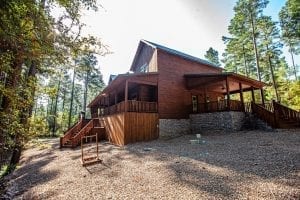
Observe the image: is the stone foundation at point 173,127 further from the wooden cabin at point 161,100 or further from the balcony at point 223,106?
the balcony at point 223,106

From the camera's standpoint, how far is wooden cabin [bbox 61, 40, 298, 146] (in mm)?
12266

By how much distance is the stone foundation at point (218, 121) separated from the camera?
1302 centimetres

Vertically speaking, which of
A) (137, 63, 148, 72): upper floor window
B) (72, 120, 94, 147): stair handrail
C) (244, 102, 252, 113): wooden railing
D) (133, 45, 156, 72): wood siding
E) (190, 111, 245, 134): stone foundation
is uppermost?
(133, 45, 156, 72): wood siding

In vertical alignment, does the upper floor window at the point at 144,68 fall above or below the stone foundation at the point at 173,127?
A: above

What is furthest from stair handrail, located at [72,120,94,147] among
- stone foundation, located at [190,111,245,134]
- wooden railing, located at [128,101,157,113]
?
stone foundation, located at [190,111,245,134]

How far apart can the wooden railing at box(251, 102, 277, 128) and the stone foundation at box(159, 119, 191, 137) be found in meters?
5.20

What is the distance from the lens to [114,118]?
535 inches

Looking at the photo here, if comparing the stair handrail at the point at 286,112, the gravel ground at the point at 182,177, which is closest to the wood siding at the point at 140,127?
the gravel ground at the point at 182,177

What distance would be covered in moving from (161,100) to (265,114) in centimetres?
752

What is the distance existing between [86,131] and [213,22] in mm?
14273

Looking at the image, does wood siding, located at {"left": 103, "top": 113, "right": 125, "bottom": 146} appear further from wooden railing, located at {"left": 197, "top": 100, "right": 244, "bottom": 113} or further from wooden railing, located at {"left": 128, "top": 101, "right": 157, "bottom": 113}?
wooden railing, located at {"left": 197, "top": 100, "right": 244, "bottom": 113}

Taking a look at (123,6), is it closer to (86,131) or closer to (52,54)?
(52,54)

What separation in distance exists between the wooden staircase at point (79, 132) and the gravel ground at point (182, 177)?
561cm

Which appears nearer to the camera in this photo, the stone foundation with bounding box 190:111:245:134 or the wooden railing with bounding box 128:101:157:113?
the wooden railing with bounding box 128:101:157:113
